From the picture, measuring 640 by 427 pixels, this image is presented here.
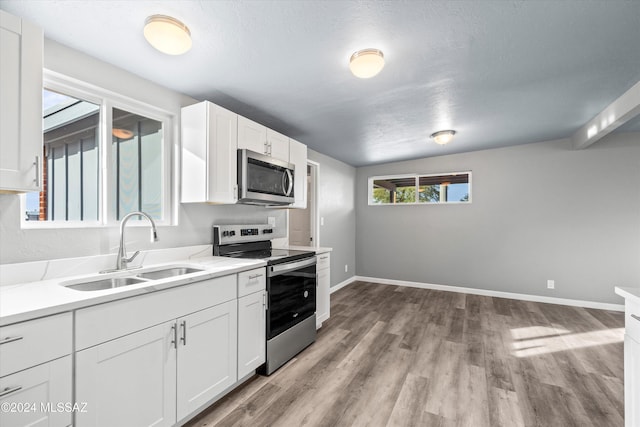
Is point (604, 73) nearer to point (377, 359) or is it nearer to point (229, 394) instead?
point (377, 359)

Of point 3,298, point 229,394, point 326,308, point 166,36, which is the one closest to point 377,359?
point 326,308

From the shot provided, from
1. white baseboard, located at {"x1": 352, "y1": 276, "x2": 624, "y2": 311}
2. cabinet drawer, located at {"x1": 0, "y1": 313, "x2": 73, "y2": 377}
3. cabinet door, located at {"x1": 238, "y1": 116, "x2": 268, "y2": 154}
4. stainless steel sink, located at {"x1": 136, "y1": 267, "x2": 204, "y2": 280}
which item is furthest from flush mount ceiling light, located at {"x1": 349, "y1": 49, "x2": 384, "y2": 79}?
white baseboard, located at {"x1": 352, "y1": 276, "x2": 624, "y2": 311}

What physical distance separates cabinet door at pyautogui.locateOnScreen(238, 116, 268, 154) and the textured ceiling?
0.68ft

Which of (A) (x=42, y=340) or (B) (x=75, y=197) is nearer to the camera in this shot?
(A) (x=42, y=340)

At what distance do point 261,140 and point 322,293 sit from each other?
1794 mm

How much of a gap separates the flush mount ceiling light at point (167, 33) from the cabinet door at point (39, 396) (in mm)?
1591

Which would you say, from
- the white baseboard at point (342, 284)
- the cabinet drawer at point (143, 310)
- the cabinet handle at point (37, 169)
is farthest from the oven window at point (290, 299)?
the white baseboard at point (342, 284)

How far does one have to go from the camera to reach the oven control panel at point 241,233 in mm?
2619

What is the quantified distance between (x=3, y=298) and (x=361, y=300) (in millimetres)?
3790

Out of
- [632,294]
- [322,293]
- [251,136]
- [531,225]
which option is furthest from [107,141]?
[531,225]

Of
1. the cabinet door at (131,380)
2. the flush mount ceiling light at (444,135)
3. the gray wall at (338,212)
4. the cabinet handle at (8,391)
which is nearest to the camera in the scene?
the cabinet handle at (8,391)

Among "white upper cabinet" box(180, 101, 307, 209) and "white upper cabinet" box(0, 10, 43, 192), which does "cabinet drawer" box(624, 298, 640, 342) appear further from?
"white upper cabinet" box(0, 10, 43, 192)

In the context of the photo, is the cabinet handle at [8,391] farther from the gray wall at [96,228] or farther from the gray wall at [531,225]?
the gray wall at [531,225]

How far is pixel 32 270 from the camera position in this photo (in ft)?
5.16
